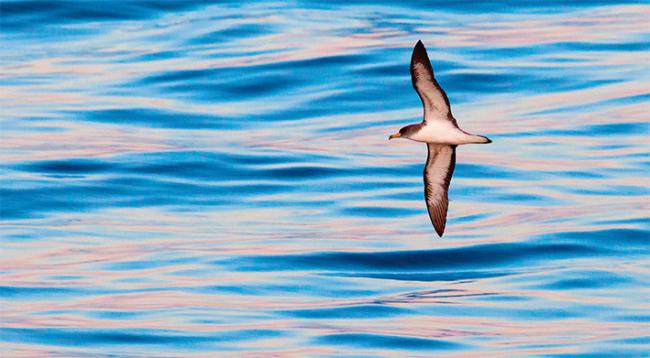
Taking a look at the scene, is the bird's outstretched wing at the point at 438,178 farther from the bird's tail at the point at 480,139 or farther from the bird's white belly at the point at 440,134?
the bird's tail at the point at 480,139

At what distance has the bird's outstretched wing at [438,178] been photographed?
52.5ft

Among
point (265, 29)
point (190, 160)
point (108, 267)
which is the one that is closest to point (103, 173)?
point (190, 160)

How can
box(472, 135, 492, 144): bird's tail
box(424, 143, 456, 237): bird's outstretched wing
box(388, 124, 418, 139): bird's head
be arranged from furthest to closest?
box(424, 143, 456, 237): bird's outstretched wing → box(388, 124, 418, 139): bird's head → box(472, 135, 492, 144): bird's tail

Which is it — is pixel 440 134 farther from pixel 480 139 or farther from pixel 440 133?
pixel 480 139

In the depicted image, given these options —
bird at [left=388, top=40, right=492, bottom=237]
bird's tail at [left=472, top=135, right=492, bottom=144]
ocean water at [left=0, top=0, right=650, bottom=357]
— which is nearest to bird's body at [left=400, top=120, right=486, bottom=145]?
bird at [left=388, top=40, right=492, bottom=237]

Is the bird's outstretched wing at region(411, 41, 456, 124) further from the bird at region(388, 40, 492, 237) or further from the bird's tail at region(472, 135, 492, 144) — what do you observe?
the bird's tail at region(472, 135, 492, 144)

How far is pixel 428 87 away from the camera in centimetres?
1412

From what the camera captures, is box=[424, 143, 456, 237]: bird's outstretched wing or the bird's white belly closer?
the bird's white belly

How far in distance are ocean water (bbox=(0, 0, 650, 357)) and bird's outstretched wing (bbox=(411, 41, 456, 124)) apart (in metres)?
5.28

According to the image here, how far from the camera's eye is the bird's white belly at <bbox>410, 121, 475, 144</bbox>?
1423cm

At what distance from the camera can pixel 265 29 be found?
38.4 metres

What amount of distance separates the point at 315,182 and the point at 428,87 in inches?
513

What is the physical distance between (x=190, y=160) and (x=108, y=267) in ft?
18.3

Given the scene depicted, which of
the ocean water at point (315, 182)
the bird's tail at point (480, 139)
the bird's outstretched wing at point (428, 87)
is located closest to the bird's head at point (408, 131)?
the bird's outstretched wing at point (428, 87)
